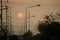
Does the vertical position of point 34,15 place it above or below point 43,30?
above

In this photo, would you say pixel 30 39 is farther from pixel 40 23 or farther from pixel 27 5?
pixel 27 5

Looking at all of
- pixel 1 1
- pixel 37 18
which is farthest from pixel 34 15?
pixel 1 1

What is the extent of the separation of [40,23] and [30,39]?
28cm

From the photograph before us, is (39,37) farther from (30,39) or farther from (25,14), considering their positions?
(25,14)

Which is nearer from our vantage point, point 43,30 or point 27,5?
point 43,30

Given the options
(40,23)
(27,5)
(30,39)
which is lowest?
(30,39)

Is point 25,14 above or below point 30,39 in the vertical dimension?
above

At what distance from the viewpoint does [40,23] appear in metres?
3.21

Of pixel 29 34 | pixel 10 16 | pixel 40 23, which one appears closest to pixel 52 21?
pixel 40 23

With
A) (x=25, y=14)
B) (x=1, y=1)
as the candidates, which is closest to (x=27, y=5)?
(x=25, y=14)

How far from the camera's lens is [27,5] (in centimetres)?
334

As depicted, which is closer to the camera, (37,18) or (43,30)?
(43,30)

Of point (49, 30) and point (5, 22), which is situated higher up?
point (5, 22)

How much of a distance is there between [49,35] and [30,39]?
273mm
